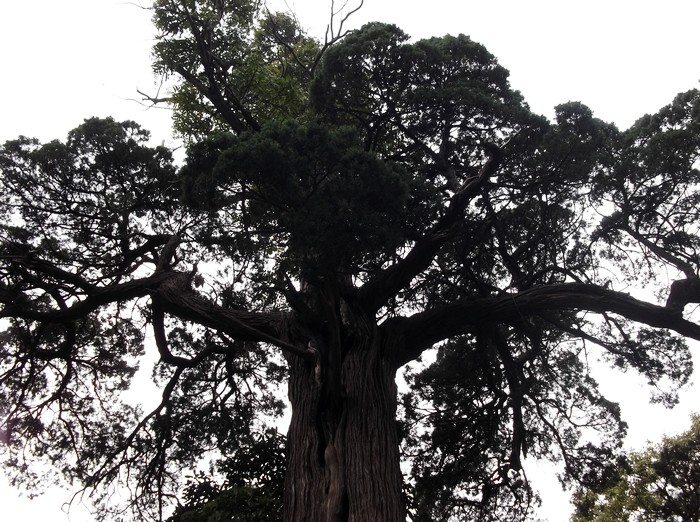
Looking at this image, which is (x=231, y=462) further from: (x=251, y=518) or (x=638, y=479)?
(x=638, y=479)

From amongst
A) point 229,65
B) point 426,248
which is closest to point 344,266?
point 426,248

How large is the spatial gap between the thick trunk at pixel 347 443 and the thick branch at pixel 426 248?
563 mm

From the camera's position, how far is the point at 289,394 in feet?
21.2

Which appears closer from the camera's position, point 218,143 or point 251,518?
point 251,518

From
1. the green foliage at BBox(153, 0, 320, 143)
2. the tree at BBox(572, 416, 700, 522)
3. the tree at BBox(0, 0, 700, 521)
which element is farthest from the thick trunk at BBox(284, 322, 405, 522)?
the tree at BBox(572, 416, 700, 522)

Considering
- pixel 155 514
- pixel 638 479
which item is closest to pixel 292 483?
pixel 155 514

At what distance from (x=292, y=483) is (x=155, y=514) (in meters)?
3.10

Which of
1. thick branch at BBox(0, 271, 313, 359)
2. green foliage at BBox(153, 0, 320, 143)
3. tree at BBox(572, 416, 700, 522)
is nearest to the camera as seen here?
thick branch at BBox(0, 271, 313, 359)

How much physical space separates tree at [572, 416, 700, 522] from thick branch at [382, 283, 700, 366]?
29.6 ft

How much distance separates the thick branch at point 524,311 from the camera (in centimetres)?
624

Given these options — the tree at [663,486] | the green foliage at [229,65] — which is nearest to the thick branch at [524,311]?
the green foliage at [229,65]

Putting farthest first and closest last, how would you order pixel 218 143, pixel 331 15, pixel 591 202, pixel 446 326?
pixel 331 15 → pixel 591 202 → pixel 446 326 → pixel 218 143

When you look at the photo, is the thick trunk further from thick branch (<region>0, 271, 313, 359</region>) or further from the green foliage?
the green foliage

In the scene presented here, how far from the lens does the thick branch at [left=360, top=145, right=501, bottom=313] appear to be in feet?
20.7
